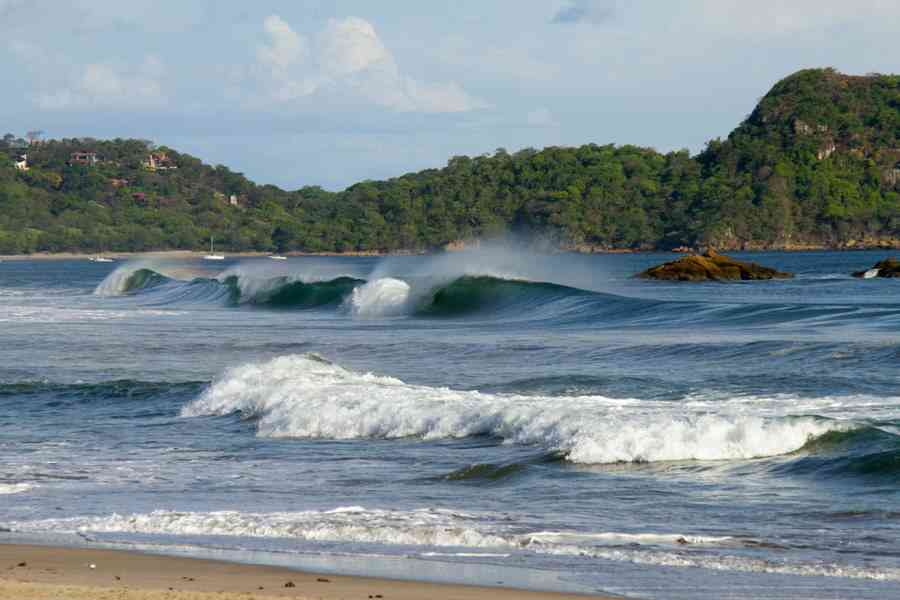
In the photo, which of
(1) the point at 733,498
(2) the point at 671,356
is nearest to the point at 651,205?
(2) the point at 671,356

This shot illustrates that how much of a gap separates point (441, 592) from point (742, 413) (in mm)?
6537

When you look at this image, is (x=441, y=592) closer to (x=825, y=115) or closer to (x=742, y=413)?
(x=742, y=413)

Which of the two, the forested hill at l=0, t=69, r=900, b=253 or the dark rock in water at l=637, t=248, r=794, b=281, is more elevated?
the forested hill at l=0, t=69, r=900, b=253

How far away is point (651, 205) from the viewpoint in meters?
173

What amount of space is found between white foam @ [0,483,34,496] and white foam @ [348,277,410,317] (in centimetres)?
2954

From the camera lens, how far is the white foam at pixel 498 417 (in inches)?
523

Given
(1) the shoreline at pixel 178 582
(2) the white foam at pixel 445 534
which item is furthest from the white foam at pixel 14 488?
(1) the shoreline at pixel 178 582

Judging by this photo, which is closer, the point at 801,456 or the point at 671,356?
the point at 801,456

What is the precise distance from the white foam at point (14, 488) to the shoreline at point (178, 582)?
2597mm

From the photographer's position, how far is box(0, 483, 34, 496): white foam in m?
12.3

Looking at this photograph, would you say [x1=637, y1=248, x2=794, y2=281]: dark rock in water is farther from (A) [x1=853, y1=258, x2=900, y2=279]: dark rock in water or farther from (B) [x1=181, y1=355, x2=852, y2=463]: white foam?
(B) [x1=181, y1=355, x2=852, y2=463]: white foam

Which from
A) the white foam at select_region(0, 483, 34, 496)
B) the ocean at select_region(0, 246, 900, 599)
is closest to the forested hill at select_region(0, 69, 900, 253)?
the ocean at select_region(0, 246, 900, 599)

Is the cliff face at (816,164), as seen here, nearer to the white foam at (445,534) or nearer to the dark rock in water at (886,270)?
the dark rock in water at (886,270)

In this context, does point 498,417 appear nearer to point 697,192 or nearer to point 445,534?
point 445,534
